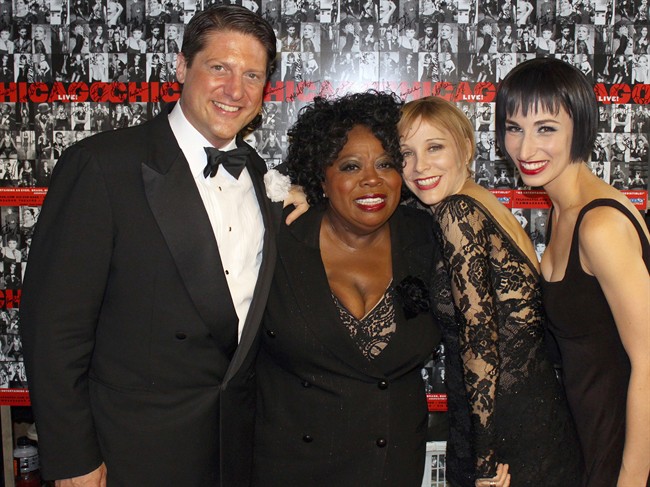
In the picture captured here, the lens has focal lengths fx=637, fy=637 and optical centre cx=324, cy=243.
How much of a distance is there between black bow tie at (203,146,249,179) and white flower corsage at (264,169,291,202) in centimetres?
18

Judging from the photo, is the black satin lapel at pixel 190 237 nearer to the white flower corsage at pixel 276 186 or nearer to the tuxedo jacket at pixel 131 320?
the tuxedo jacket at pixel 131 320

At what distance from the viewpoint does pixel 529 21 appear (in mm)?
2859

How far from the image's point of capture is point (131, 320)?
1.89 m

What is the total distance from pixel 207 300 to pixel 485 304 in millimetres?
834

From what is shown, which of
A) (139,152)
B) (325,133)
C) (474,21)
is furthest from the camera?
(474,21)

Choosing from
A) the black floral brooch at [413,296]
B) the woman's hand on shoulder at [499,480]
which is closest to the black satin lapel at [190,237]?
the black floral brooch at [413,296]

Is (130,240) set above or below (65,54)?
below

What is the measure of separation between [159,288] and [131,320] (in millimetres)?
129

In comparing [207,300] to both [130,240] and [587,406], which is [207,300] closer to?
[130,240]

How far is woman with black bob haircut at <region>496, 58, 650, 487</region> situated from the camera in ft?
5.74

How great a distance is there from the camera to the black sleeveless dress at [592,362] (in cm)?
185

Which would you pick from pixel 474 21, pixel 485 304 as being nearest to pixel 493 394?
pixel 485 304

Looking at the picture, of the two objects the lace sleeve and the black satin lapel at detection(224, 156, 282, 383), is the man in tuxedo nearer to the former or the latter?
the black satin lapel at detection(224, 156, 282, 383)

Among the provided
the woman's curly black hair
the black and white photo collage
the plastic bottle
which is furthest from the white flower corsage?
the plastic bottle
